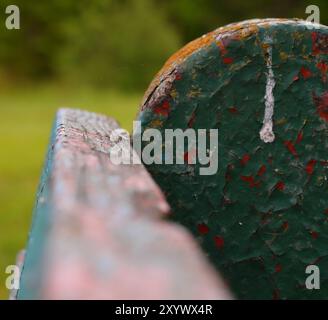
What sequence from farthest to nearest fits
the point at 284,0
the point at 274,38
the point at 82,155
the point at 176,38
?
the point at 284,0 < the point at 176,38 < the point at 274,38 < the point at 82,155

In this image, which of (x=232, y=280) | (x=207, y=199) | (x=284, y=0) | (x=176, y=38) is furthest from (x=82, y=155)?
(x=284, y=0)

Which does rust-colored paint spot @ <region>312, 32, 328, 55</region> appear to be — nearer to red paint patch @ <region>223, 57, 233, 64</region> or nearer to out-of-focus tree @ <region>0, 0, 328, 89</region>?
red paint patch @ <region>223, 57, 233, 64</region>

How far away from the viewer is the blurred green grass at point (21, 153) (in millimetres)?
4531

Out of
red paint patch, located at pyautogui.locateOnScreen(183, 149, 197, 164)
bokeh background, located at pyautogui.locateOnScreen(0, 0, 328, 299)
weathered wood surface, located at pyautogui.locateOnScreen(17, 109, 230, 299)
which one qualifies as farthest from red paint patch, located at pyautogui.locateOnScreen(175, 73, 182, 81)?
bokeh background, located at pyautogui.locateOnScreen(0, 0, 328, 299)

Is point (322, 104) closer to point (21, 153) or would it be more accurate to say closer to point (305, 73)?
point (305, 73)

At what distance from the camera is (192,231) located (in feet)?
4.47

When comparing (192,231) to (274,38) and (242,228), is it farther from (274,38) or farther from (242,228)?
(274,38)

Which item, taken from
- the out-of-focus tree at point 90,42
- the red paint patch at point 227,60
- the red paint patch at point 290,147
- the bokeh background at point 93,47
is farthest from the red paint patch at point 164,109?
the out-of-focus tree at point 90,42

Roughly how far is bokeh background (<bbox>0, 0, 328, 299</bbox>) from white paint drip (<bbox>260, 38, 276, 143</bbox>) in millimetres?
10064

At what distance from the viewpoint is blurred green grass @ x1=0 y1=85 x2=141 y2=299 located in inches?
178

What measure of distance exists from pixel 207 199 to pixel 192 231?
0.24 feet

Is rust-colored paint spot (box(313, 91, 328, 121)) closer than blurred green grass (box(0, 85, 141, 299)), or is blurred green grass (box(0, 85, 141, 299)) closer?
rust-colored paint spot (box(313, 91, 328, 121))

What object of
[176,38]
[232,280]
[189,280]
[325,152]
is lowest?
[189,280]

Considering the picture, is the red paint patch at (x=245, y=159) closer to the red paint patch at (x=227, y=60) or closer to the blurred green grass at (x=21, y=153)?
the red paint patch at (x=227, y=60)
